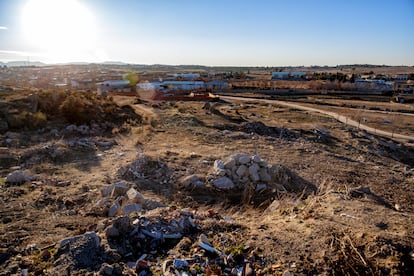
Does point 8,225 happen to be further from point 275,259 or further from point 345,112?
point 345,112

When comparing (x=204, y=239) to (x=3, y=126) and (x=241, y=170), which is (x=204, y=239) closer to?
(x=241, y=170)

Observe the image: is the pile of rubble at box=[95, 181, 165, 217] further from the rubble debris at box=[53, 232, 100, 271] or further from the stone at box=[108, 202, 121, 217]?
the rubble debris at box=[53, 232, 100, 271]

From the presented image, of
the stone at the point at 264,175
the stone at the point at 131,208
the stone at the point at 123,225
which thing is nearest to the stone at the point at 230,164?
the stone at the point at 264,175

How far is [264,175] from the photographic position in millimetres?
8055

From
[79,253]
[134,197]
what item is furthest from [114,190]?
[79,253]

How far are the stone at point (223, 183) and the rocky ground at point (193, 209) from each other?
0.19ft

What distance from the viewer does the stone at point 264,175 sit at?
7.96 meters

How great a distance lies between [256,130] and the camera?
17750mm

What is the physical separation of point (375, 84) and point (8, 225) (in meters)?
72.4

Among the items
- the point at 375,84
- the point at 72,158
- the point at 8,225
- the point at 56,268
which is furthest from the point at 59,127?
the point at 375,84

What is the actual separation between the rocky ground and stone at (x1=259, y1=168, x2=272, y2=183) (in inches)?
1.1

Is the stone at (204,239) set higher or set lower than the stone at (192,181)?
higher

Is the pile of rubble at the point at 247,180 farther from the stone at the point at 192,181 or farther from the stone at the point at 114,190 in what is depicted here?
the stone at the point at 114,190

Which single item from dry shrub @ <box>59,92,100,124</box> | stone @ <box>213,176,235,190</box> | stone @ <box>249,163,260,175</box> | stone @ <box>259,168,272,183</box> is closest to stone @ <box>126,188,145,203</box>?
stone @ <box>213,176,235,190</box>
